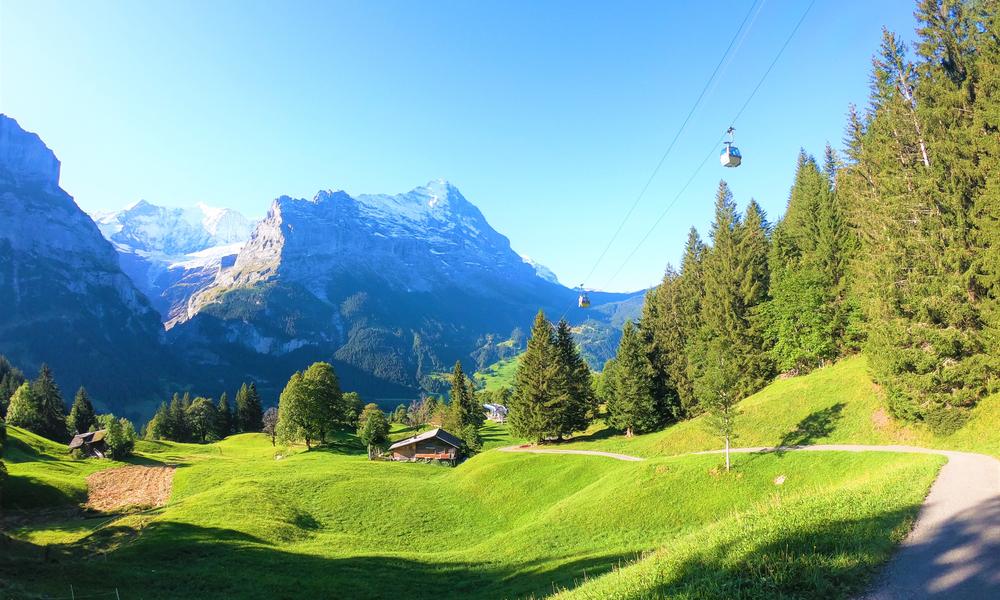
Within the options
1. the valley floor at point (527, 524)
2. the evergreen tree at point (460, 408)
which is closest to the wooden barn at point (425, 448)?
the evergreen tree at point (460, 408)

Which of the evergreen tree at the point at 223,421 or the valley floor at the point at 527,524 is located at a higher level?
the evergreen tree at the point at 223,421

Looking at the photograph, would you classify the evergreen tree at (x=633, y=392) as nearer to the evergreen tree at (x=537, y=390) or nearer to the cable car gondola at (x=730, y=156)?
the evergreen tree at (x=537, y=390)

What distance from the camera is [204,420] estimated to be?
353 ft

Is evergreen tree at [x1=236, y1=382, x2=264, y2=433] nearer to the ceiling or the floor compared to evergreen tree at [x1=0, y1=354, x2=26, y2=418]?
nearer to the floor

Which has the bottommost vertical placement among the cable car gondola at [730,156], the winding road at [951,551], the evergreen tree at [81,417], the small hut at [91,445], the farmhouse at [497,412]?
the farmhouse at [497,412]

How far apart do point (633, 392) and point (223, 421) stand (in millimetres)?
102682

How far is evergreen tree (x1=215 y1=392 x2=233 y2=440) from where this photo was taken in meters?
108

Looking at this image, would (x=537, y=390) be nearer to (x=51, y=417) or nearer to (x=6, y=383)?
(x=51, y=417)

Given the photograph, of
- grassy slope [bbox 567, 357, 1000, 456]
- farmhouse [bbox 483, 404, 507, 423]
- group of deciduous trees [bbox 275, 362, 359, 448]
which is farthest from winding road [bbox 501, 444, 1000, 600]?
Result: farmhouse [bbox 483, 404, 507, 423]

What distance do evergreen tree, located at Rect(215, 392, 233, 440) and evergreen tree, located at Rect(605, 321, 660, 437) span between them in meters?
98.0

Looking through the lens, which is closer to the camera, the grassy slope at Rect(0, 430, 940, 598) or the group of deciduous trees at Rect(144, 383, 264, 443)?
the grassy slope at Rect(0, 430, 940, 598)

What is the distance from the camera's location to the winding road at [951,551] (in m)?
7.75

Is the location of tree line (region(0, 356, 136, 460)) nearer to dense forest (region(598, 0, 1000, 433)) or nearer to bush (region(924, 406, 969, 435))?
dense forest (region(598, 0, 1000, 433))

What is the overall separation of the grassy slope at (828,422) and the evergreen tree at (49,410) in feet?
350
